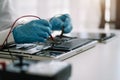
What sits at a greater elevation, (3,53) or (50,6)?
(50,6)

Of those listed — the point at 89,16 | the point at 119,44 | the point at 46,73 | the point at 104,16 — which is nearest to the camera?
the point at 46,73

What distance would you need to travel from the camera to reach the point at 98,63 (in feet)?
3.51

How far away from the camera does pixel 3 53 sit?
1084 millimetres

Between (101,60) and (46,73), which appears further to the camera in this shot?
(101,60)

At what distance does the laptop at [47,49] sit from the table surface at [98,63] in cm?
3

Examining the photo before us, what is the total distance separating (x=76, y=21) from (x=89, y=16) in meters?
0.39

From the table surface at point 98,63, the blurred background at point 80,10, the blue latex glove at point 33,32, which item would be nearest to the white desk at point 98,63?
the table surface at point 98,63

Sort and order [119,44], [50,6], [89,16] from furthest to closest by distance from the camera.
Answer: [89,16] < [50,6] < [119,44]

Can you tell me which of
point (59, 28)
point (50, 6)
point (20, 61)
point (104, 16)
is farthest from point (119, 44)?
point (104, 16)

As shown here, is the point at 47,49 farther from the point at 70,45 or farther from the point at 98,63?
the point at 98,63

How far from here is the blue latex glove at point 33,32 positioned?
1071 mm

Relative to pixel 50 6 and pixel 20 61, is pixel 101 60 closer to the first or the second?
pixel 20 61

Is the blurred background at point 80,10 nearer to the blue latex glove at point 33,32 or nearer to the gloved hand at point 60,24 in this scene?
the gloved hand at point 60,24

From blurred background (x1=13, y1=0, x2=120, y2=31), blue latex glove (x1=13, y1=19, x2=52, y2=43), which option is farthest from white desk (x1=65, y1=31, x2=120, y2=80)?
blurred background (x1=13, y1=0, x2=120, y2=31)
